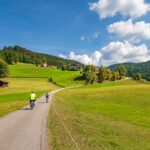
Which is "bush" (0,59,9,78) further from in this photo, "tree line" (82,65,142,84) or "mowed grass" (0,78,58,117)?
"tree line" (82,65,142,84)

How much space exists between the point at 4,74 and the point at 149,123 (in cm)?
10048

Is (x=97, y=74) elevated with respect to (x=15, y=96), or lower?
elevated

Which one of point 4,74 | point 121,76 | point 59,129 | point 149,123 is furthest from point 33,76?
point 59,129

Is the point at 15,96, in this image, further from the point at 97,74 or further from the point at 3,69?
the point at 97,74

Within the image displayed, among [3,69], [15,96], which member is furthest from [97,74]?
[15,96]

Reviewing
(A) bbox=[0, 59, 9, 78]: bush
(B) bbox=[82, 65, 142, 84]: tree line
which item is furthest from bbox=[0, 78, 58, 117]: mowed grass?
(B) bbox=[82, 65, 142, 84]: tree line

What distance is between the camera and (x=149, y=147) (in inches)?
736

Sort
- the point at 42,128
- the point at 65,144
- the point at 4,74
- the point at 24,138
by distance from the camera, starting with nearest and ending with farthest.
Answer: the point at 65,144 < the point at 24,138 < the point at 42,128 < the point at 4,74

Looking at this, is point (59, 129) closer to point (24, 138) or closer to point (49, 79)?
point (24, 138)

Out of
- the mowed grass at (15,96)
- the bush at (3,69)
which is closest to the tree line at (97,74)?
the mowed grass at (15,96)

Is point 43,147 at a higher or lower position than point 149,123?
higher

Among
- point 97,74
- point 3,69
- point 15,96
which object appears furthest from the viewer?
point 97,74

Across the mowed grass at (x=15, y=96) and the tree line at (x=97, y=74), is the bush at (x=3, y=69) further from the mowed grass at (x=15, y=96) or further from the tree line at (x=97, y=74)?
the tree line at (x=97, y=74)

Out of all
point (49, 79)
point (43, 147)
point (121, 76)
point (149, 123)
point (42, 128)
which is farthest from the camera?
point (121, 76)
